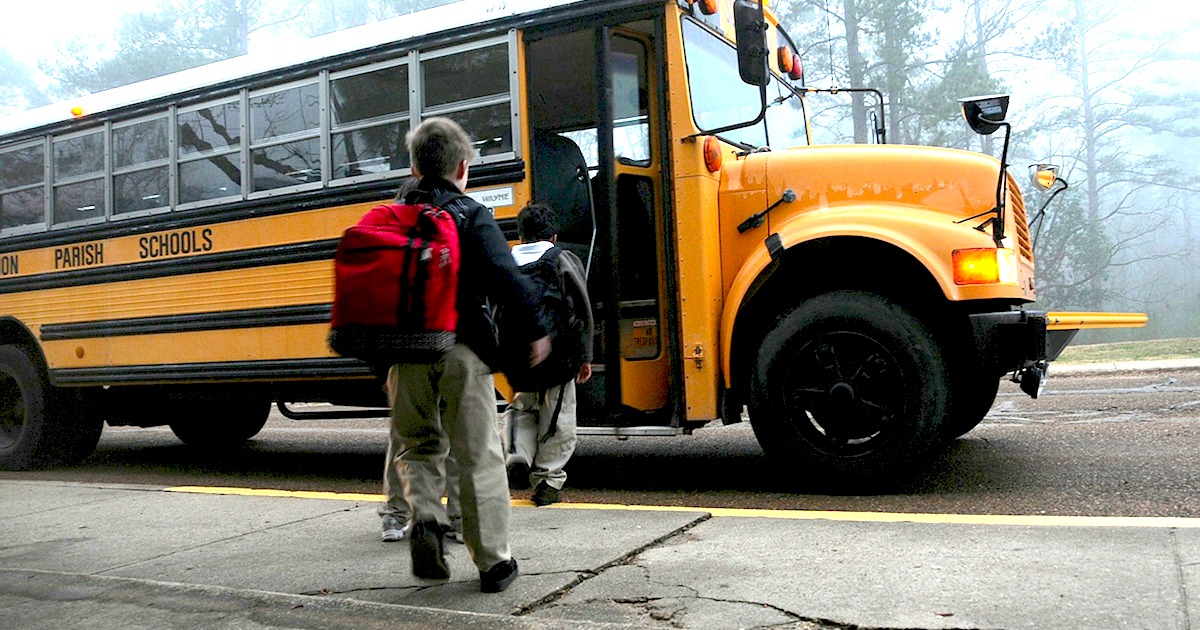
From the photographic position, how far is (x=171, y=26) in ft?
119

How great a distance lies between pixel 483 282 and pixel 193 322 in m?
3.96

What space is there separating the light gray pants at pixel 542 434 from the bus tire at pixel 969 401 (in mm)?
1913

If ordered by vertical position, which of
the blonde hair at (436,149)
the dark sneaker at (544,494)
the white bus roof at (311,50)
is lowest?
the dark sneaker at (544,494)

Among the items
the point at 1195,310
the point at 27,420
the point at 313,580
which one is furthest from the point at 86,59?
the point at 313,580

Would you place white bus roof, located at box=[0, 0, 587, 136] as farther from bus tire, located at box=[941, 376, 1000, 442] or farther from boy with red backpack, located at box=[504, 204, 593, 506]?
bus tire, located at box=[941, 376, 1000, 442]

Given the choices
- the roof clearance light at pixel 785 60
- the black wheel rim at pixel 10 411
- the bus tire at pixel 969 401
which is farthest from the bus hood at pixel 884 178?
the black wheel rim at pixel 10 411

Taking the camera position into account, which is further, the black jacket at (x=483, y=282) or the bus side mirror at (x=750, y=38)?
the bus side mirror at (x=750, y=38)

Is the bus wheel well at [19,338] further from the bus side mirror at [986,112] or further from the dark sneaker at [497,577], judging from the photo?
the bus side mirror at [986,112]

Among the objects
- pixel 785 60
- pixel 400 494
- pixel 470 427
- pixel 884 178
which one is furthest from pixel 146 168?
pixel 884 178

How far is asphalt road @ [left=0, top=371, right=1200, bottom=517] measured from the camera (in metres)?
4.80

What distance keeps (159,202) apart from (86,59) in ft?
110

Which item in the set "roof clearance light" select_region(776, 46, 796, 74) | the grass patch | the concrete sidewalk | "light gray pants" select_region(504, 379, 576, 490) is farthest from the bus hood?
the grass patch

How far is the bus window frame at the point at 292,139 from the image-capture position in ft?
Answer: 20.7

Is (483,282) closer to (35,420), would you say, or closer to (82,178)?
(82,178)
